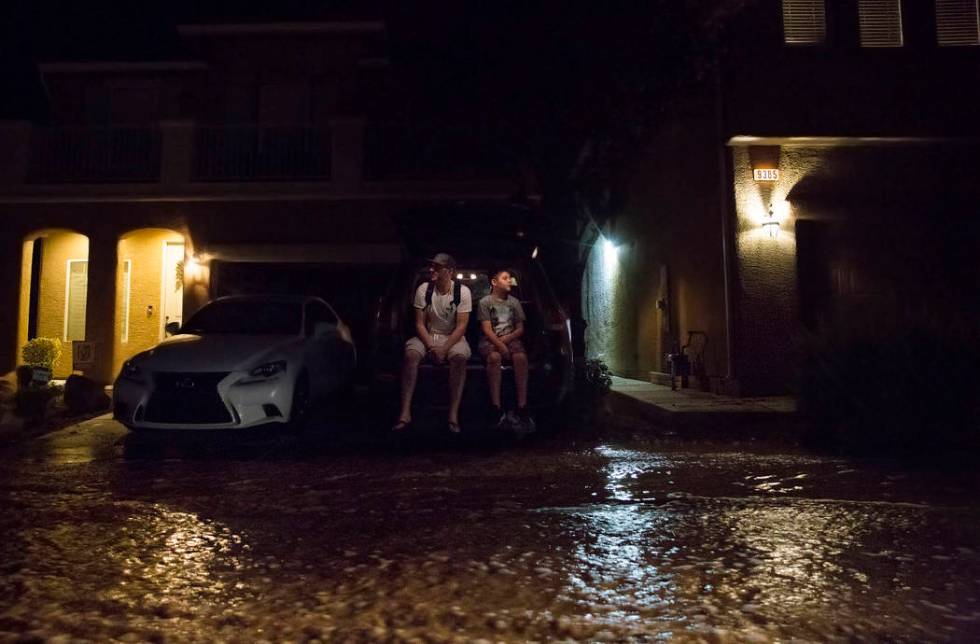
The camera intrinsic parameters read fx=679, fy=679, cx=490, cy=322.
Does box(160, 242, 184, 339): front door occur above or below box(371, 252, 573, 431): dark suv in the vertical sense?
above

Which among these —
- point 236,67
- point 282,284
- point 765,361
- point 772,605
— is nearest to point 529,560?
point 772,605

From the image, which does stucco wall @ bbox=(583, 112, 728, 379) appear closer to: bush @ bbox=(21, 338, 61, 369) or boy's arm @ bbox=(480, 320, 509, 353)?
boy's arm @ bbox=(480, 320, 509, 353)

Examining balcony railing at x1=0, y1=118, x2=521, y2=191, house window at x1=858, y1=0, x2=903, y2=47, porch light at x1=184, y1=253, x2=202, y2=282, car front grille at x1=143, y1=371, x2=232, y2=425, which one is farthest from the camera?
balcony railing at x1=0, y1=118, x2=521, y2=191

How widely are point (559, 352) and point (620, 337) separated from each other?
884 cm

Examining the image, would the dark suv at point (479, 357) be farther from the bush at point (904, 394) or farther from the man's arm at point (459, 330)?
the bush at point (904, 394)

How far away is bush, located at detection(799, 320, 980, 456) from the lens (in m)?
5.56

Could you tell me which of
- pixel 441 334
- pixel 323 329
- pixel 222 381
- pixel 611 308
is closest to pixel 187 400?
pixel 222 381

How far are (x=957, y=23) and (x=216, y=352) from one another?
1064cm

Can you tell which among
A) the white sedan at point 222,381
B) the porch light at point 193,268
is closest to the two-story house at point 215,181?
the porch light at point 193,268

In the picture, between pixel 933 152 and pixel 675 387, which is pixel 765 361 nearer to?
pixel 675 387

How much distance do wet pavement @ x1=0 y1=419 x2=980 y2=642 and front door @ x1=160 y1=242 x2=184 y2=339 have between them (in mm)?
9027

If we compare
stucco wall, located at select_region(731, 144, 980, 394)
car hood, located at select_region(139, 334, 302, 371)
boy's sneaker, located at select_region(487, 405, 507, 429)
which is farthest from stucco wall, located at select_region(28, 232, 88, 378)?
stucco wall, located at select_region(731, 144, 980, 394)

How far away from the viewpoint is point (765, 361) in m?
9.10

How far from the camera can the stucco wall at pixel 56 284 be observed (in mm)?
13398
